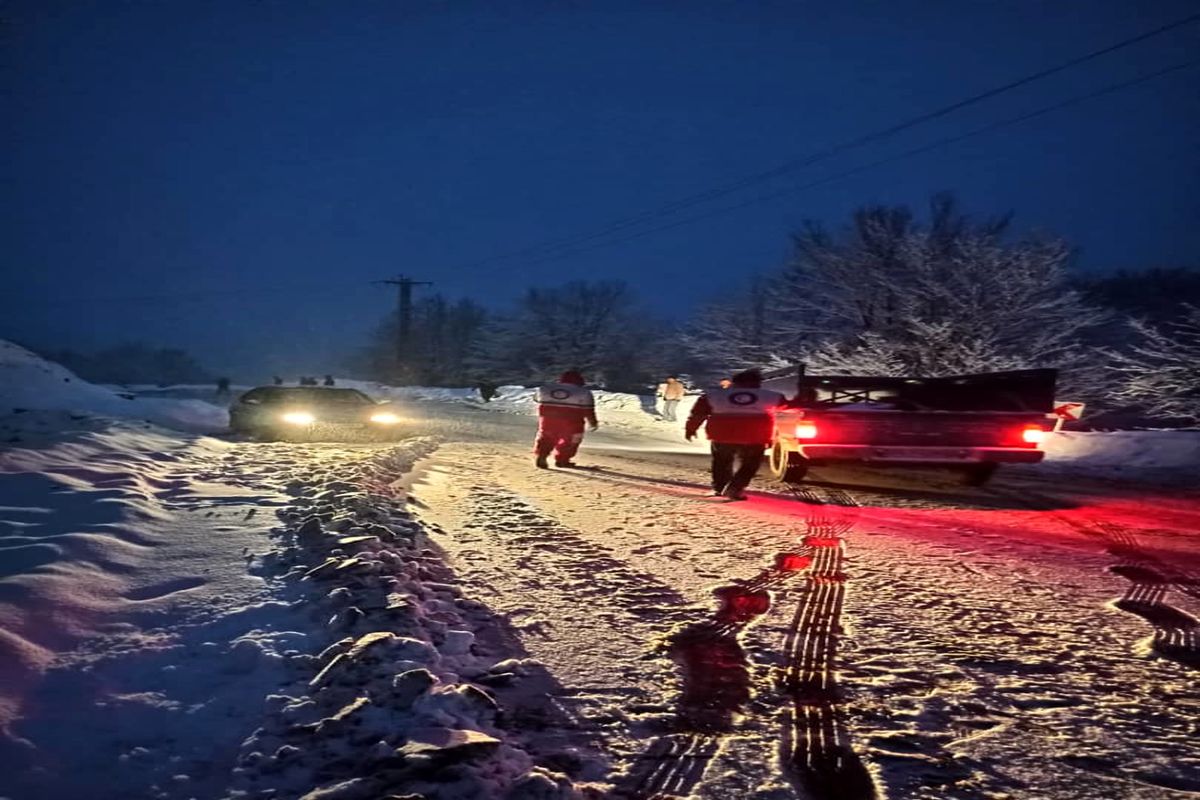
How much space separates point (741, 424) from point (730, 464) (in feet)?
Result: 1.76

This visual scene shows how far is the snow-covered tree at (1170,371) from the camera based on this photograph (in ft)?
63.4

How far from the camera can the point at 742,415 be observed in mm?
8898

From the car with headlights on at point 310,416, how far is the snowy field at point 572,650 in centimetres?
711

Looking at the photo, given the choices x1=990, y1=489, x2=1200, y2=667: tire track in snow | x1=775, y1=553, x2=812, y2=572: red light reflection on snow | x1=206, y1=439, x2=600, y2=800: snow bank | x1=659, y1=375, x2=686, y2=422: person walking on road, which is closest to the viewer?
x1=206, y1=439, x2=600, y2=800: snow bank

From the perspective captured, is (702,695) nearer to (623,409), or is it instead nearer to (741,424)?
(741,424)

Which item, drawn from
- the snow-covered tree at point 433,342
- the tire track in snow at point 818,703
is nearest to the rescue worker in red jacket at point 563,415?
the tire track in snow at point 818,703

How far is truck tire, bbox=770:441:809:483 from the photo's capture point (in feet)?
33.4

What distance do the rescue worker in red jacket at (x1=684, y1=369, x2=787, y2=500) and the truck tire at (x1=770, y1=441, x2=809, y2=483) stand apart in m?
1.31

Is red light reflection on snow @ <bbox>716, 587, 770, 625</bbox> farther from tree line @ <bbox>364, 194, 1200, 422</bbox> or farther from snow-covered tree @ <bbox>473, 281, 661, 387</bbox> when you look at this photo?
snow-covered tree @ <bbox>473, 281, 661, 387</bbox>

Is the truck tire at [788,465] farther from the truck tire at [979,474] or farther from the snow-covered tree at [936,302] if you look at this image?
the snow-covered tree at [936,302]

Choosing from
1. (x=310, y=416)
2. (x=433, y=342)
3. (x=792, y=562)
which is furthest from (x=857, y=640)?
(x=433, y=342)

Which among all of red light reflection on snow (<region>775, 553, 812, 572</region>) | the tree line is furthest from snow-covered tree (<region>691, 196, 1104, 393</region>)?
red light reflection on snow (<region>775, 553, 812, 572</region>)

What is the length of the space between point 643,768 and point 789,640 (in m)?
1.50

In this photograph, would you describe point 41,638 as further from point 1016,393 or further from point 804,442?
point 1016,393
